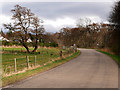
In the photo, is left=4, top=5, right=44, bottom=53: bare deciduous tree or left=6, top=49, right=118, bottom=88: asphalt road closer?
left=6, top=49, right=118, bottom=88: asphalt road

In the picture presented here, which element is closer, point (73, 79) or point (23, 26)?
point (73, 79)

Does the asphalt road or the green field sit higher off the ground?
the asphalt road

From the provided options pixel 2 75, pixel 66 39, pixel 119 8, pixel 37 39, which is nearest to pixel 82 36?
pixel 66 39

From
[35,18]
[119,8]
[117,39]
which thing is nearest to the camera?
[117,39]

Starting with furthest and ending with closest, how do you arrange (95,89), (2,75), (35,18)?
(35,18) < (2,75) < (95,89)

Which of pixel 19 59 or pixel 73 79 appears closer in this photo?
pixel 73 79

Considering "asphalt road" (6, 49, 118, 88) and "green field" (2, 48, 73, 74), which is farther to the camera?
"green field" (2, 48, 73, 74)

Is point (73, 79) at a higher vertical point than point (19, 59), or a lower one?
higher

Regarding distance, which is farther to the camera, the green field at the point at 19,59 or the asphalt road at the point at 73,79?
the green field at the point at 19,59

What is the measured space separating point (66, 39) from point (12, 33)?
47404 mm

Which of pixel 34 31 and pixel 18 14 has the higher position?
pixel 18 14

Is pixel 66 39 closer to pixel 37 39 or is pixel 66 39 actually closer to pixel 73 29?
pixel 73 29

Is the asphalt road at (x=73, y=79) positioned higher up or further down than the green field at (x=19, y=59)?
higher up

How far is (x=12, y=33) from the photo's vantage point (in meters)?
36.9
